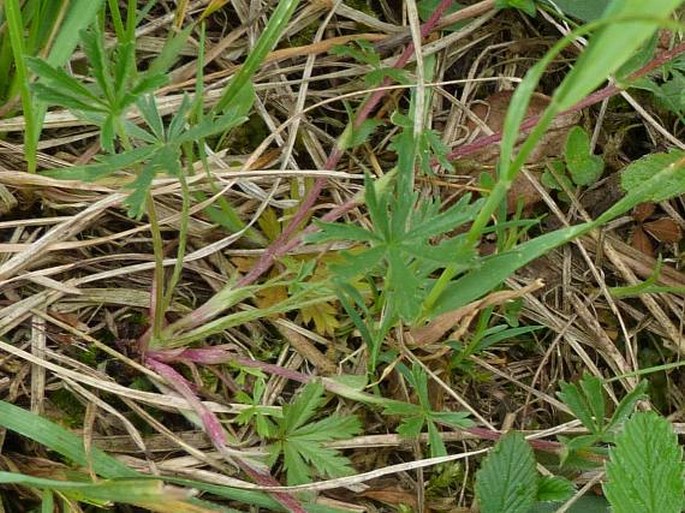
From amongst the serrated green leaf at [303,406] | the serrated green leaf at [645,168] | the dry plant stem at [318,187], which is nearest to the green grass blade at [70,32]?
the dry plant stem at [318,187]

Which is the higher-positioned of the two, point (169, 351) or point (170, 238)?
point (170, 238)

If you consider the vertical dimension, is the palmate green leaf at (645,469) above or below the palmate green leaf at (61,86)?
below

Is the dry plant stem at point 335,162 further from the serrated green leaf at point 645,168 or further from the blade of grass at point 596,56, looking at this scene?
the blade of grass at point 596,56

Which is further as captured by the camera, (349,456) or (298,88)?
(298,88)

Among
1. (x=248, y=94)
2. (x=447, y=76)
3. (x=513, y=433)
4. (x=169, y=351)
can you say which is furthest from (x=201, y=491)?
(x=447, y=76)

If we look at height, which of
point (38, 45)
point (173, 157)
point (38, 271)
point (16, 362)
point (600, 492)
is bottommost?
point (600, 492)

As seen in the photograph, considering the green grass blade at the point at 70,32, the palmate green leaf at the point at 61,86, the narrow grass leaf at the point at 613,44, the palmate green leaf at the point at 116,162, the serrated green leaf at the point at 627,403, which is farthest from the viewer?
the serrated green leaf at the point at 627,403

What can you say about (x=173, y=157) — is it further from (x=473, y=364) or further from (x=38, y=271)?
(x=473, y=364)
